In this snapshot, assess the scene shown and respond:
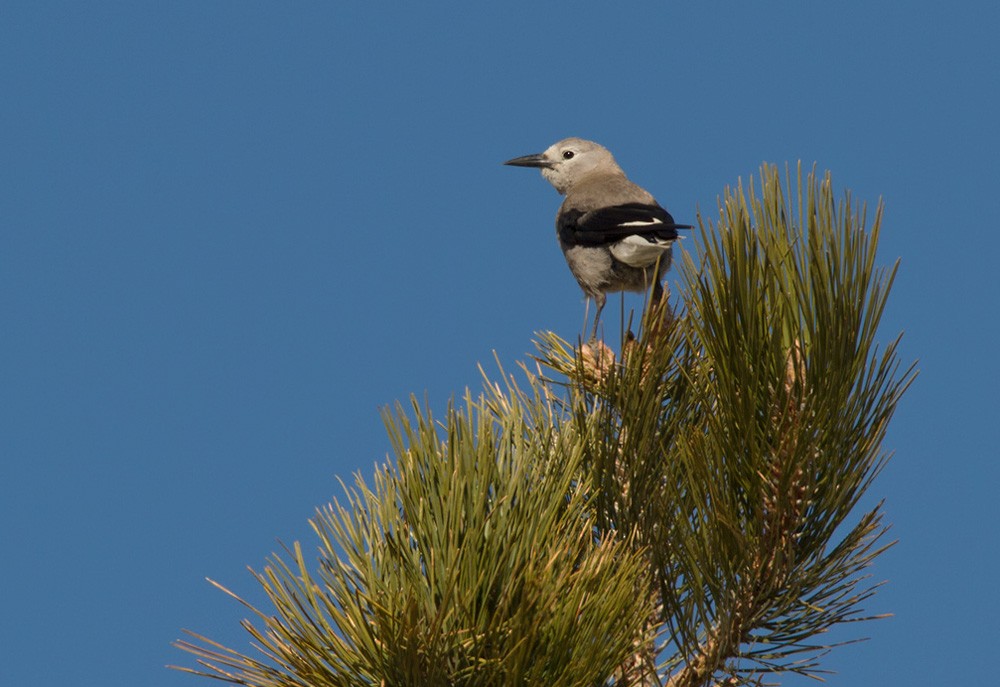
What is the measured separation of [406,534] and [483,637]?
308mm

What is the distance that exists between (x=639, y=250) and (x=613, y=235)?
23 centimetres

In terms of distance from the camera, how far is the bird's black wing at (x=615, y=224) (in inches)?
200

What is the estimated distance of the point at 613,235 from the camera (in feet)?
17.8

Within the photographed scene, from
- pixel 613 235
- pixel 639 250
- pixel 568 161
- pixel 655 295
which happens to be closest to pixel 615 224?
pixel 613 235

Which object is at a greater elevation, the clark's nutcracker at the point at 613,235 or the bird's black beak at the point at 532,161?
the bird's black beak at the point at 532,161

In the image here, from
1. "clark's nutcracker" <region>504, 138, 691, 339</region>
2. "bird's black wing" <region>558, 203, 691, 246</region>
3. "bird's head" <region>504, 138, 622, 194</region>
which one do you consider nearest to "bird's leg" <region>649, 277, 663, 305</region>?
"clark's nutcracker" <region>504, 138, 691, 339</region>

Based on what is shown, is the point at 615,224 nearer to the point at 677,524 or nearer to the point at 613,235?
the point at 613,235

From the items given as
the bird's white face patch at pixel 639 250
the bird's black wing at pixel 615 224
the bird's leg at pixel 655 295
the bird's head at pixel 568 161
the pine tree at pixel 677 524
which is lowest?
the pine tree at pixel 677 524

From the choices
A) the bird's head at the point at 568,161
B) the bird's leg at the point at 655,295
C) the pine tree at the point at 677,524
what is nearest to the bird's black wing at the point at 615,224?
the bird's leg at the point at 655,295

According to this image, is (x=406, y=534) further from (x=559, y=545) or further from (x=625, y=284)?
(x=625, y=284)

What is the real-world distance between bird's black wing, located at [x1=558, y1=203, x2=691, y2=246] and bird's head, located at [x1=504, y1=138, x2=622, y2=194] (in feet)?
4.66

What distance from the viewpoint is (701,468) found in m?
2.27

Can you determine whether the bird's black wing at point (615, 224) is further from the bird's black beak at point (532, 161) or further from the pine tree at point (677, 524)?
the pine tree at point (677, 524)

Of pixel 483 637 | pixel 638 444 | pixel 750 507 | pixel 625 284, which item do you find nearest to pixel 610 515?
pixel 638 444
